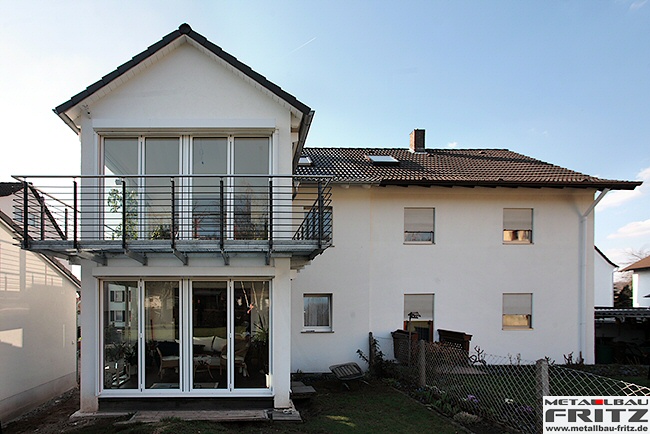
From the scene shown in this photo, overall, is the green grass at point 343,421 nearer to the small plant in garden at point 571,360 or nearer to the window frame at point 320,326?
the window frame at point 320,326

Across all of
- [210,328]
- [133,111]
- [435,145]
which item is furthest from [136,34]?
[435,145]

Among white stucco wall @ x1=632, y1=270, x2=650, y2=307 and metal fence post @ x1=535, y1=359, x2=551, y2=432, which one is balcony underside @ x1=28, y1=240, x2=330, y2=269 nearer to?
metal fence post @ x1=535, y1=359, x2=551, y2=432

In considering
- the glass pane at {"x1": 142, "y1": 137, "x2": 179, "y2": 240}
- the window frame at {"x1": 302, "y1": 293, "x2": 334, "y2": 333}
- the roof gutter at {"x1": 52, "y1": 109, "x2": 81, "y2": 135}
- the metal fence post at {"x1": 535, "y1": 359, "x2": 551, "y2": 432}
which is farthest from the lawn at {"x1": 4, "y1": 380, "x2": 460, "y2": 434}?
the roof gutter at {"x1": 52, "y1": 109, "x2": 81, "y2": 135}

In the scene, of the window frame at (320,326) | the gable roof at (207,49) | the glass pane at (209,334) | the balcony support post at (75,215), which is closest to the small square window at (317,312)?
the window frame at (320,326)

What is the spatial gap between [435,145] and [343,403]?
40.8ft

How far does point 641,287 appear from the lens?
1315 inches

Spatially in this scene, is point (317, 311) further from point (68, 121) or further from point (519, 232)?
point (68, 121)

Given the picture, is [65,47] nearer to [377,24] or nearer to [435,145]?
[377,24]

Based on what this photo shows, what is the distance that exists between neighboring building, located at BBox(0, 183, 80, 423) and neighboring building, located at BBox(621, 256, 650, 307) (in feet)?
120

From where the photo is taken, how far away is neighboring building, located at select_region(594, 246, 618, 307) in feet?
91.4

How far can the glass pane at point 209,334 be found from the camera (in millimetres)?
8844

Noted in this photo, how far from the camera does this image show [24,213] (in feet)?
25.3

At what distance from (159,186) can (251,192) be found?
73.1 inches

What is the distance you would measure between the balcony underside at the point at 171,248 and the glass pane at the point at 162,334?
2.47ft
